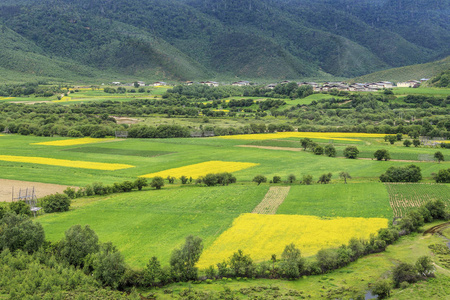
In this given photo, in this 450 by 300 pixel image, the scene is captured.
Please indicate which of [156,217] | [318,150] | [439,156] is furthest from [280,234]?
[318,150]

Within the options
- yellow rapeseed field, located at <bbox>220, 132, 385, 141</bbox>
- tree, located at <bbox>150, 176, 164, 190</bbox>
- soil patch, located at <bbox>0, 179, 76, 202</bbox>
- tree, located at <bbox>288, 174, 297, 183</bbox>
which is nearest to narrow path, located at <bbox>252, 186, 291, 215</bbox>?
tree, located at <bbox>288, 174, 297, 183</bbox>

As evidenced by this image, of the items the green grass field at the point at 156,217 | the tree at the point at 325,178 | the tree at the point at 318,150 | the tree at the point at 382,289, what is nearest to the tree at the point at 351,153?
the tree at the point at 318,150

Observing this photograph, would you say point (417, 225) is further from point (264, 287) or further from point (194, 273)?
point (194, 273)

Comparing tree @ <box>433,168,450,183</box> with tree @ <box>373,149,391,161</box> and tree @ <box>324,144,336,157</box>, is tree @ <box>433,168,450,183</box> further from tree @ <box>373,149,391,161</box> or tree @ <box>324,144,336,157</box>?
tree @ <box>324,144,336,157</box>

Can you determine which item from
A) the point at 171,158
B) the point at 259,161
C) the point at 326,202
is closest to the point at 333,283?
the point at 326,202

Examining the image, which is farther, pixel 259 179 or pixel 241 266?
pixel 259 179

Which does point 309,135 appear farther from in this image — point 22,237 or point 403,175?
point 22,237

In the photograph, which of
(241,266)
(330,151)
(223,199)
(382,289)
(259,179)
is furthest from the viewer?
(330,151)

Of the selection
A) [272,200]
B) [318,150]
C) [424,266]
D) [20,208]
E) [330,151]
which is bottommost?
[424,266]
